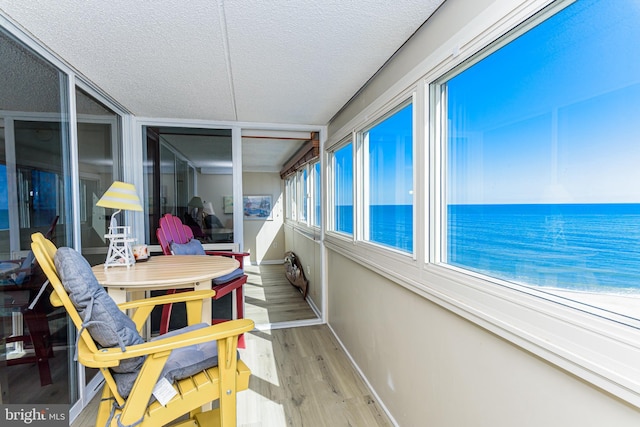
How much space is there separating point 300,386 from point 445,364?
4.04 ft

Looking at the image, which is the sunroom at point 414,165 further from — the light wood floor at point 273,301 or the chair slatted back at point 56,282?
the light wood floor at point 273,301

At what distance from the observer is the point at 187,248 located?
270 centimetres

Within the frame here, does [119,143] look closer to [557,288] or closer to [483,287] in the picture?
[483,287]

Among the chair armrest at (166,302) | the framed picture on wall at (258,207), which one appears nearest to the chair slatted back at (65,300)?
the chair armrest at (166,302)

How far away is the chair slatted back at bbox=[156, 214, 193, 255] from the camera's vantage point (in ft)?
8.30

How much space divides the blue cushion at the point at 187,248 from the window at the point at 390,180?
1590mm

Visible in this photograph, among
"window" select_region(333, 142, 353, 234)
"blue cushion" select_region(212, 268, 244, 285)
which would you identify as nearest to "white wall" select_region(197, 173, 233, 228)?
"blue cushion" select_region(212, 268, 244, 285)

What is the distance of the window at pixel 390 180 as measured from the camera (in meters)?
1.74

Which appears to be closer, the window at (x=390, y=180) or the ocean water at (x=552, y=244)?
the ocean water at (x=552, y=244)

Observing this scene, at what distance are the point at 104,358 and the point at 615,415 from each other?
1.53 metres

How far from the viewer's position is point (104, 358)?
3.51 feet

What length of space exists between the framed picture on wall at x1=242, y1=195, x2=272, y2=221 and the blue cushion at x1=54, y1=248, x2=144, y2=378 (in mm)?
5486

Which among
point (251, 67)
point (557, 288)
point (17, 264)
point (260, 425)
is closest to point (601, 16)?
point (557, 288)

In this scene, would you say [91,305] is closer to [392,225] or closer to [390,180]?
[392,225]
